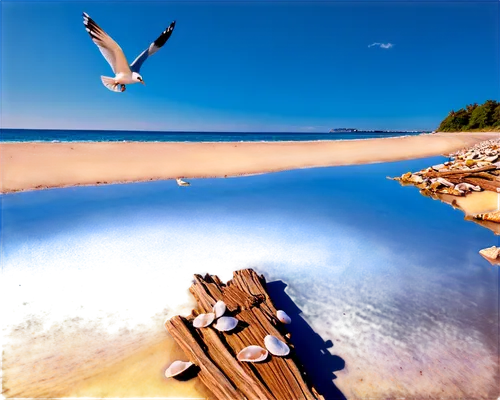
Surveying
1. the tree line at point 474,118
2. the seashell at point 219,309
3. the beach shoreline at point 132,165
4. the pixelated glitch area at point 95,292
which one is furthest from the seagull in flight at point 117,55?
the tree line at point 474,118

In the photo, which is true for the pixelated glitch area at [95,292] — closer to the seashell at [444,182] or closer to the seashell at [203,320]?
the seashell at [203,320]

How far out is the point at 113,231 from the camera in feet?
26.8

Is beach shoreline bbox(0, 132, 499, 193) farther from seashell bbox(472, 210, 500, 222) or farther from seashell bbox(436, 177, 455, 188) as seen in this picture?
seashell bbox(472, 210, 500, 222)

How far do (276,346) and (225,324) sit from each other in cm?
79

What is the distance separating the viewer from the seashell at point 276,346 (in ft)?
10.8

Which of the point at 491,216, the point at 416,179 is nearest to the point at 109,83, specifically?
the point at 491,216

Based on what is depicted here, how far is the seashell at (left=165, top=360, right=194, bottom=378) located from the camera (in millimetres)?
3305

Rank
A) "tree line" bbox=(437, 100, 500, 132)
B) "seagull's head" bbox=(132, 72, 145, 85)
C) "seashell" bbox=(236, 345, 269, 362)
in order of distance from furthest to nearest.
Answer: "tree line" bbox=(437, 100, 500, 132) → "seagull's head" bbox=(132, 72, 145, 85) → "seashell" bbox=(236, 345, 269, 362)

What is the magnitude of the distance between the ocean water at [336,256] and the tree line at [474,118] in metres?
78.3

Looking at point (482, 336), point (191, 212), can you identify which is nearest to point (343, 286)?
point (482, 336)

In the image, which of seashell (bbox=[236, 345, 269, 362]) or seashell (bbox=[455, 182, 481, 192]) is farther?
seashell (bbox=[455, 182, 481, 192])

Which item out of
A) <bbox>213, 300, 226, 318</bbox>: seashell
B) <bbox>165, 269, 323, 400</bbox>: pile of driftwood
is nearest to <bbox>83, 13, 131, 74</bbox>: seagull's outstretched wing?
<bbox>165, 269, 323, 400</bbox>: pile of driftwood

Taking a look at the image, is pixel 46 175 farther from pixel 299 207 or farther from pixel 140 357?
pixel 140 357

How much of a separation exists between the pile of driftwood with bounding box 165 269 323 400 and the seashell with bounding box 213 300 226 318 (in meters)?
0.15
